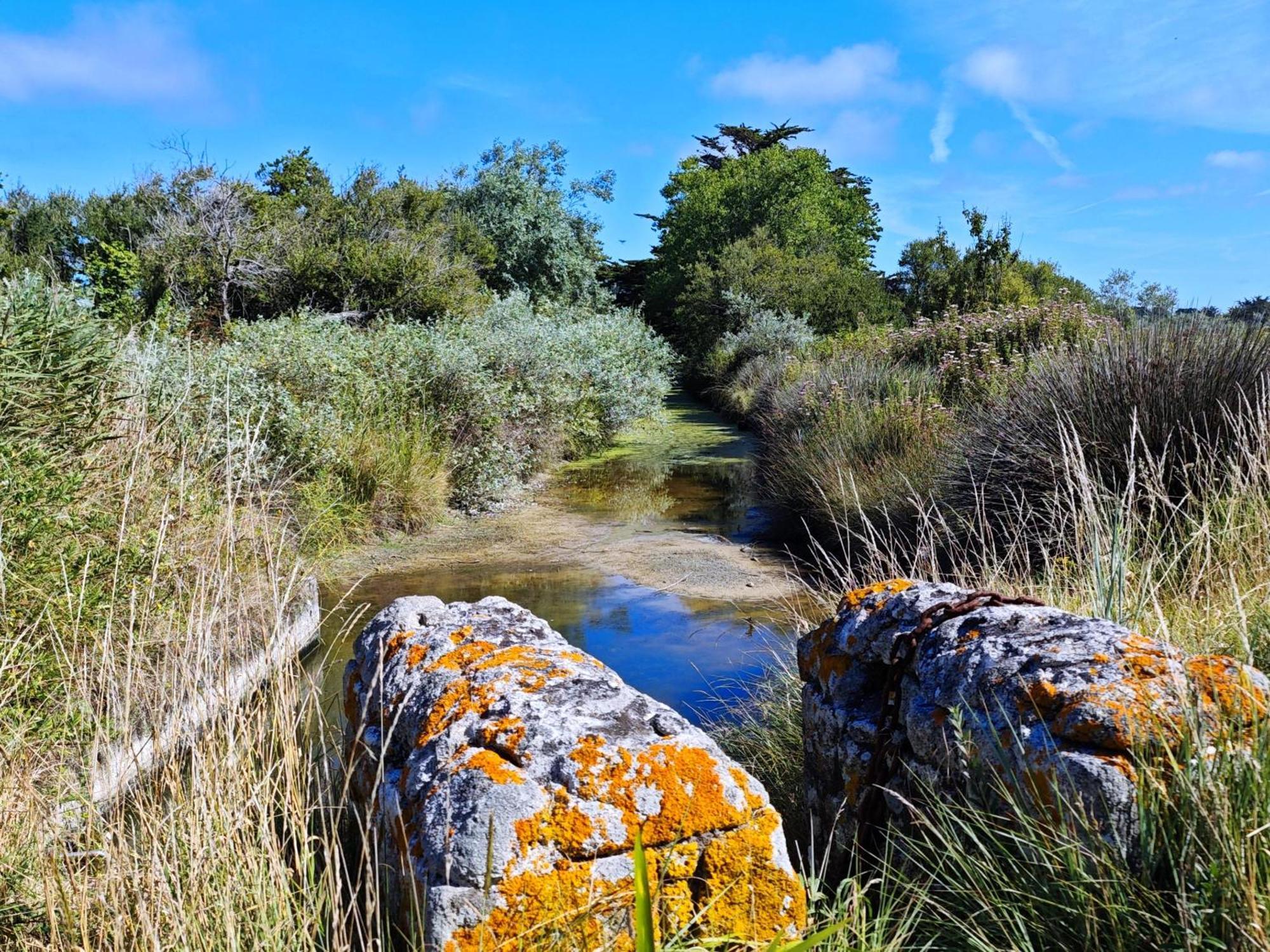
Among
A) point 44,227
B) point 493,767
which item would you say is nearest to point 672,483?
point 493,767

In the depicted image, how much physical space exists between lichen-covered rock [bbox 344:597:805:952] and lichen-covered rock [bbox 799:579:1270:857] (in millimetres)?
529

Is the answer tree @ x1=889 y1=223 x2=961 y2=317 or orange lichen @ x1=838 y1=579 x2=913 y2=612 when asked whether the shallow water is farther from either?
tree @ x1=889 y1=223 x2=961 y2=317

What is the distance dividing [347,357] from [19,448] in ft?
19.6

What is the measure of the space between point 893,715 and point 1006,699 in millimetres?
458

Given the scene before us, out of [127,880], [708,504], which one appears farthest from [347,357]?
[127,880]

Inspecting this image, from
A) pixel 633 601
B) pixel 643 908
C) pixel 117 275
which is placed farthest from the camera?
pixel 117 275

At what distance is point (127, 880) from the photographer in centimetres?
217

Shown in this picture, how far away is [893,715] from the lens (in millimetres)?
2561

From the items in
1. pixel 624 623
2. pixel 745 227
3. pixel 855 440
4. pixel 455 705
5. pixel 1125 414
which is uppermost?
pixel 745 227

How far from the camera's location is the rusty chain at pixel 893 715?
252 centimetres

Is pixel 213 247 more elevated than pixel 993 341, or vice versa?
pixel 213 247

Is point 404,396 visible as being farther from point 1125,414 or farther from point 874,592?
point 874,592

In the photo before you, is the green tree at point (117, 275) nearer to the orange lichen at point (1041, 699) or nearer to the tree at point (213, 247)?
the tree at point (213, 247)

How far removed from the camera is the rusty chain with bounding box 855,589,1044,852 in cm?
252
